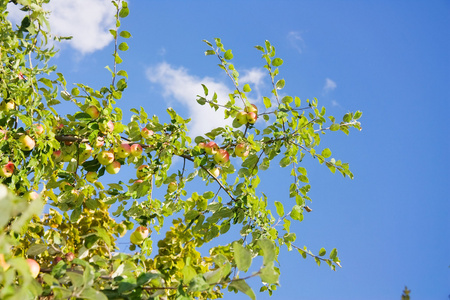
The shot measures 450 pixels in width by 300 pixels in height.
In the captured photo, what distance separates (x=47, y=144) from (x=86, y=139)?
309 mm

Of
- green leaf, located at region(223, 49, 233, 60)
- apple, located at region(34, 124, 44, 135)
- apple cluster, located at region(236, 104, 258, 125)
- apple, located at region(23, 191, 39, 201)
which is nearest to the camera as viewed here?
apple, located at region(34, 124, 44, 135)

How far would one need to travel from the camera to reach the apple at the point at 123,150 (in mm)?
2920

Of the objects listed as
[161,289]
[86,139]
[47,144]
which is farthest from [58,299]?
[86,139]

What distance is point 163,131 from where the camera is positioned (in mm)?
2893

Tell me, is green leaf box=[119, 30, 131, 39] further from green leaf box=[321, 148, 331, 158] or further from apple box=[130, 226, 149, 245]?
green leaf box=[321, 148, 331, 158]

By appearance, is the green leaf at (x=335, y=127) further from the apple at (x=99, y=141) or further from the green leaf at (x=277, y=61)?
the apple at (x=99, y=141)

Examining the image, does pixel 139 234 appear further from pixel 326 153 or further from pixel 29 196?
pixel 326 153

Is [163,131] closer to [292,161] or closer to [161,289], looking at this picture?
[292,161]

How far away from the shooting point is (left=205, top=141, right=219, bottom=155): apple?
3025 mm

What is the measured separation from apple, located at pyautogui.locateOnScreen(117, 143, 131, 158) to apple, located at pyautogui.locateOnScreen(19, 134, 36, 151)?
0.55m

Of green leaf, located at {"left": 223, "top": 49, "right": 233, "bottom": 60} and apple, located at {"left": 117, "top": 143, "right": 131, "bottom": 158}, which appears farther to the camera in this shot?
green leaf, located at {"left": 223, "top": 49, "right": 233, "bottom": 60}

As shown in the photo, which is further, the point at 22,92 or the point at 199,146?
the point at 199,146

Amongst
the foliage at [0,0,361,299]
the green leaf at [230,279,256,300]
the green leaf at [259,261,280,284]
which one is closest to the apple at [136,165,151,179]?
the foliage at [0,0,361,299]

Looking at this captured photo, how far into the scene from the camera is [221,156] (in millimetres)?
3014
